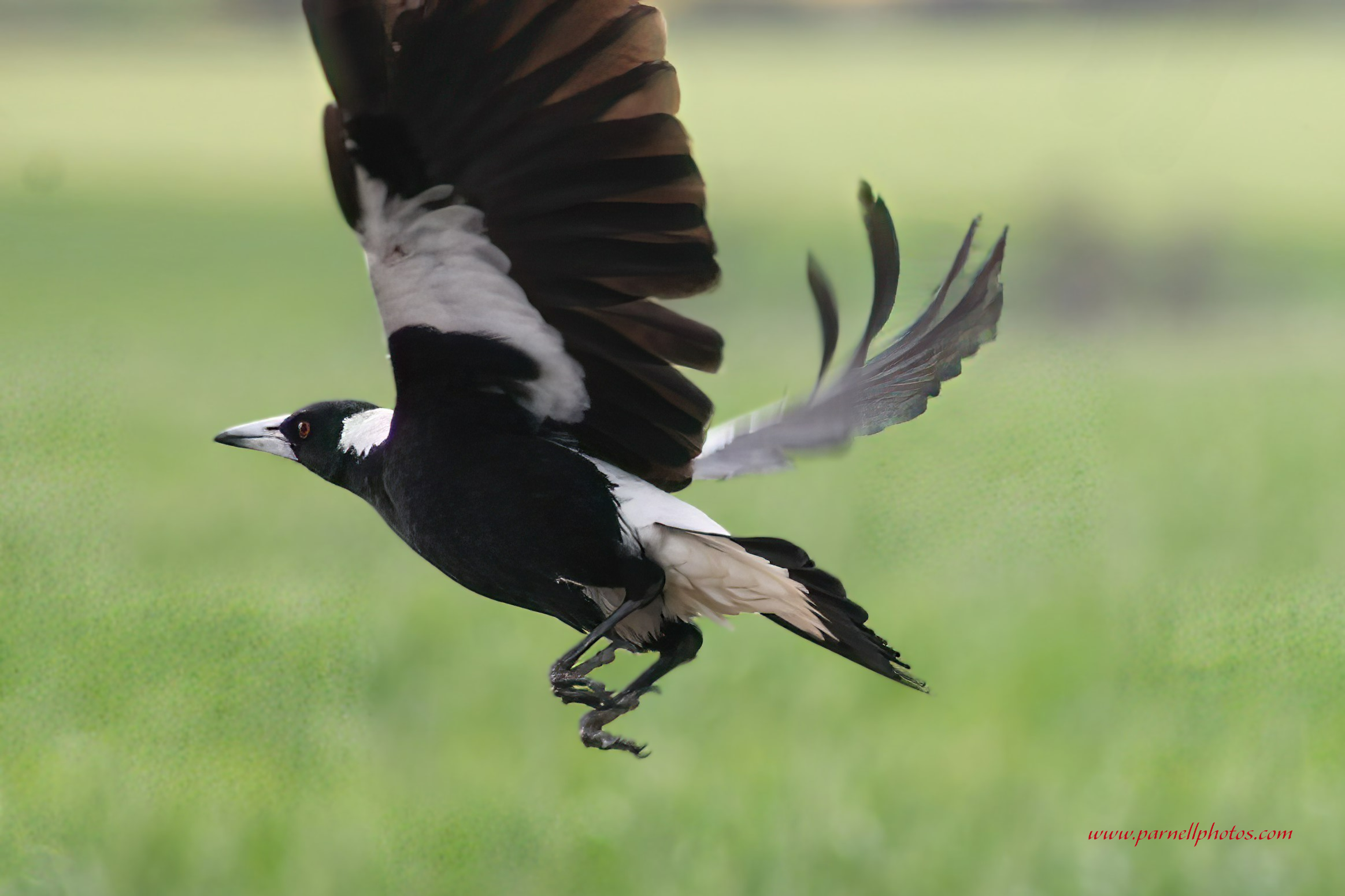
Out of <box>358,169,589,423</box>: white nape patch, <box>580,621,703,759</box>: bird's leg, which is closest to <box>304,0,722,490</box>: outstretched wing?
<box>358,169,589,423</box>: white nape patch

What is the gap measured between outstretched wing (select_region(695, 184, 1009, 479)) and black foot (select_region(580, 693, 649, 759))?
0.76 ft

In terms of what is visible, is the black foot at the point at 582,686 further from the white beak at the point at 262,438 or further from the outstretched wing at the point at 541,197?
the white beak at the point at 262,438

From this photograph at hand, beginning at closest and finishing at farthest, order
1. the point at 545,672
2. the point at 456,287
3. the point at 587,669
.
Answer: the point at 587,669 < the point at 456,287 < the point at 545,672

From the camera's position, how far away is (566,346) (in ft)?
4.17

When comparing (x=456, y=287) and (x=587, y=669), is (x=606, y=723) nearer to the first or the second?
(x=587, y=669)

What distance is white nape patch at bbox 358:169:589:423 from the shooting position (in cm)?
122

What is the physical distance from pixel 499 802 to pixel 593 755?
54 cm

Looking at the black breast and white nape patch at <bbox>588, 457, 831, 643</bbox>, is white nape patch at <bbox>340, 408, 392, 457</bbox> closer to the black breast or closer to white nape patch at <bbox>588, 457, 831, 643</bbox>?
the black breast

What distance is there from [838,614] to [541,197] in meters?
0.44

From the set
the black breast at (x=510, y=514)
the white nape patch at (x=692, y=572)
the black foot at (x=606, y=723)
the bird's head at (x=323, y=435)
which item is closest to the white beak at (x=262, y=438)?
the bird's head at (x=323, y=435)

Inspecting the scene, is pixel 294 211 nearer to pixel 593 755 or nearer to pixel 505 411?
pixel 593 755

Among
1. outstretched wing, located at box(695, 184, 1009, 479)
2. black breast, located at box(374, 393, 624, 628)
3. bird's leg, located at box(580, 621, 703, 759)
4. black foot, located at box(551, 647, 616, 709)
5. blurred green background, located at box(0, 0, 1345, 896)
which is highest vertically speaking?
outstretched wing, located at box(695, 184, 1009, 479)

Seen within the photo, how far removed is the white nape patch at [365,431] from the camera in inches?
51.9

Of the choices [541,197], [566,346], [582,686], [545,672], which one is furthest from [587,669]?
[545,672]
